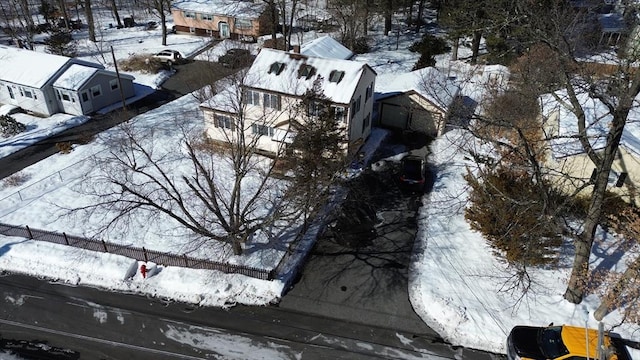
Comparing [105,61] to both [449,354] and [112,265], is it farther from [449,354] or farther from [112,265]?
[449,354]

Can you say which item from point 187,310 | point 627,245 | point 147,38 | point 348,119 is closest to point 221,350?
point 187,310

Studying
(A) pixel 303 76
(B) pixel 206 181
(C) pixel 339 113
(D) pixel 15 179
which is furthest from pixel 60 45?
(C) pixel 339 113

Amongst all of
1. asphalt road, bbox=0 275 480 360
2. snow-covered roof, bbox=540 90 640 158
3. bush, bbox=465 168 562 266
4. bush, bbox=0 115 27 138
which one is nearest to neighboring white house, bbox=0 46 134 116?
bush, bbox=0 115 27 138

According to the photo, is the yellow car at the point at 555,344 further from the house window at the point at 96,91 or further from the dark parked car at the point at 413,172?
the house window at the point at 96,91

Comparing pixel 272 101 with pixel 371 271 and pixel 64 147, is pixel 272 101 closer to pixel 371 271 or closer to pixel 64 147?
pixel 371 271

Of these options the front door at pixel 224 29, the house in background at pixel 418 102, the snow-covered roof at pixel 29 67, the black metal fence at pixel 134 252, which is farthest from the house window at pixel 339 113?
the front door at pixel 224 29

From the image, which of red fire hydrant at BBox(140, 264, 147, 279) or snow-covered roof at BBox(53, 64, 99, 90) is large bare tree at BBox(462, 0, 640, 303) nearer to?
red fire hydrant at BBox(140, 264, 147, 279)
